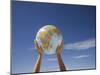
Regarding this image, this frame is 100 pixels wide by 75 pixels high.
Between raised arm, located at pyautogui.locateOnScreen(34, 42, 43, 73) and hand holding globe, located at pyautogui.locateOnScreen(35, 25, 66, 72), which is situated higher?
hand holding globe, located at pyautogui.locateOnScreen(35, 25, 66, 72)

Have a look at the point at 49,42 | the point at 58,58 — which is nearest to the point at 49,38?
the point at 49,42

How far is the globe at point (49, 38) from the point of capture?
7.54 feet

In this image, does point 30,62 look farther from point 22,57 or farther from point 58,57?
point 58,57

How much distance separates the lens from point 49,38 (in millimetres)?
2340

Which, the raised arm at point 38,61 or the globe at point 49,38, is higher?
the globe at point 49,38

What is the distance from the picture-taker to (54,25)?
2.35 metres

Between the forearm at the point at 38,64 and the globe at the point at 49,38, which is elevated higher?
the globe at the point at 49,38

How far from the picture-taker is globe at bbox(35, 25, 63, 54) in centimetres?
230

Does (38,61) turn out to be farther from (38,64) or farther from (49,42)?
(49,42)

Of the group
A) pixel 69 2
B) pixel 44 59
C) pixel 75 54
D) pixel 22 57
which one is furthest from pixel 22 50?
pixel 69 2

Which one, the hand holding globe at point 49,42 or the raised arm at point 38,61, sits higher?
the hand holding globe at point 49,42

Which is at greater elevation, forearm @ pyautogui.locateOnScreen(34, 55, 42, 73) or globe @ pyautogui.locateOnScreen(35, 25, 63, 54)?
globe @ pyautogui.locateOnScreen(35, 25, 63, 54)

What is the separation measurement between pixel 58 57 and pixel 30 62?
1.06 feet

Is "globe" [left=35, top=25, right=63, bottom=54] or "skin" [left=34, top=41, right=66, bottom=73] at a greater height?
"globe" [left=35, top=25, right=63, bottom=54]
